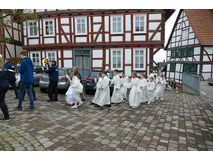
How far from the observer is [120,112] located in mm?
5508

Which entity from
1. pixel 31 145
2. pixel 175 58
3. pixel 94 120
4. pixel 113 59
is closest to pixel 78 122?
pixel 94 120

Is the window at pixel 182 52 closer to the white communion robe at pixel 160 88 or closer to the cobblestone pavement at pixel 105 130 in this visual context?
the white communion robe at pixel 160 88

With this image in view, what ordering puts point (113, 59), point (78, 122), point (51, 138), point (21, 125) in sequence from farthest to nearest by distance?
point (113, 59) → point (78, 122) → point (21, 125) → point (51, 138)

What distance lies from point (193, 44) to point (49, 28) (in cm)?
1801

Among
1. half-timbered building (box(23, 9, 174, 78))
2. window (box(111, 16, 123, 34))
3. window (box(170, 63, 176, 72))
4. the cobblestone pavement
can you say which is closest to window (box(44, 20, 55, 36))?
half-timbered building (box(23, 9, 174, 78))

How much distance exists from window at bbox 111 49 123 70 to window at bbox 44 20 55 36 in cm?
Answer: 689

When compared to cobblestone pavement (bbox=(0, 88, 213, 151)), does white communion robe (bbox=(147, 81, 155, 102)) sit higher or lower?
higher

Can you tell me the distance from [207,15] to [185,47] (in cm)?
524

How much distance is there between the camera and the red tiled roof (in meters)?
17.6

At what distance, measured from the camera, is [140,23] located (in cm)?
1370

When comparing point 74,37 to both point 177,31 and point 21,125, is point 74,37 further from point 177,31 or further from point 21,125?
point 177,31

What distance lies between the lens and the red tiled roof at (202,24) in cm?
1765

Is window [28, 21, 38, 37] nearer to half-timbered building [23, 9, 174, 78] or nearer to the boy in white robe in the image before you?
half-timbered building [23, 9, 174, 78]

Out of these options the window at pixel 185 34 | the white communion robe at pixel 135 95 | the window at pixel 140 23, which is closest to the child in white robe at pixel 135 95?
the white communion robe at pixel 135 95
